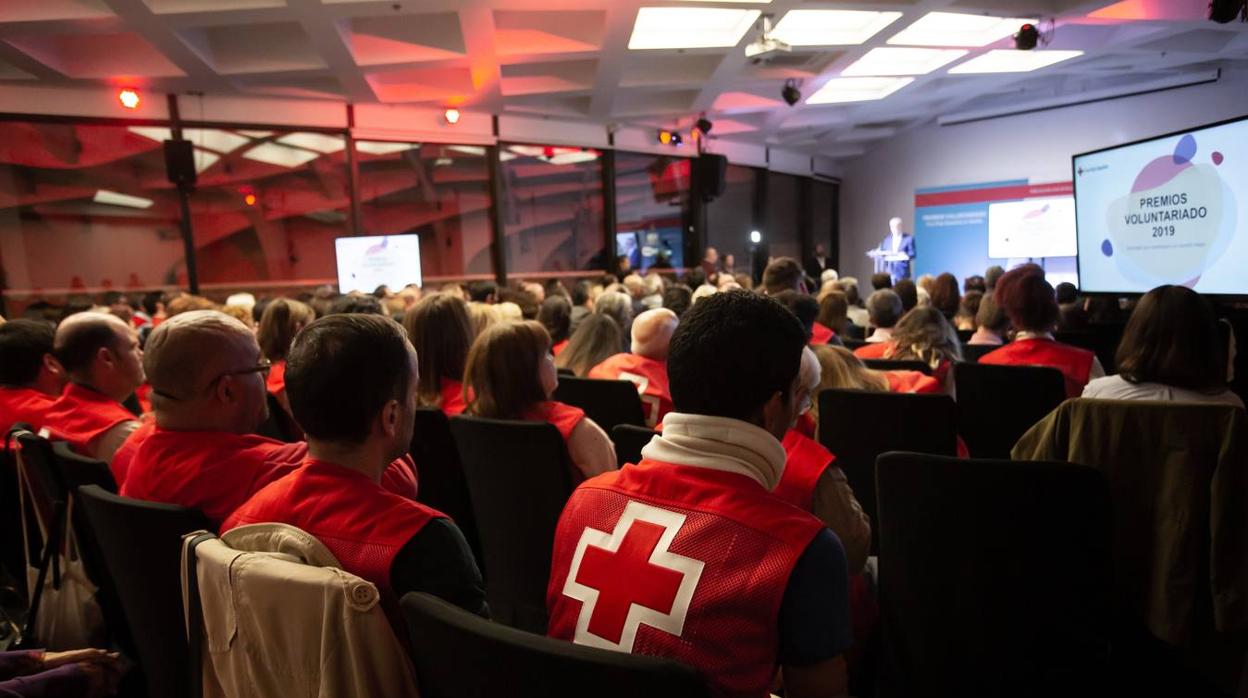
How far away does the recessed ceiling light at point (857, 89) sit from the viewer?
9102mm

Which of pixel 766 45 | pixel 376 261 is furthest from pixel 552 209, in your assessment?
pixel 766 45

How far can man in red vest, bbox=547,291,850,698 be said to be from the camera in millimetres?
985

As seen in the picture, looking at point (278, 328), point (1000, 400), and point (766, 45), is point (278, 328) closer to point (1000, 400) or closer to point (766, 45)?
point (1000, 400)

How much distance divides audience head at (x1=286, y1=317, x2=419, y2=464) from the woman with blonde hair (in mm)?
928

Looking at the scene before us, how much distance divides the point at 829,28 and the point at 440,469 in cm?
594

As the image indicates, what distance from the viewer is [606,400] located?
2811 mm

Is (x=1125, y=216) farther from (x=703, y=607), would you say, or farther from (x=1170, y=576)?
(x=703, y=607)

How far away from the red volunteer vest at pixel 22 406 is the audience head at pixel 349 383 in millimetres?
1665

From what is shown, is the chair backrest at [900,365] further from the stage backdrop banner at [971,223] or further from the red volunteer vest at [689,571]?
the stage backdrop banner at [971,223]

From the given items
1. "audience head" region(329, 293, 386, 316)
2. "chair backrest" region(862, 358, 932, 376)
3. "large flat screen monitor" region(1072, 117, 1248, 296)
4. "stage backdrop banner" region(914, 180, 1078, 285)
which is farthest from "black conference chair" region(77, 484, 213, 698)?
"stage backdrop banner" region(914, 180, 1078, 285)

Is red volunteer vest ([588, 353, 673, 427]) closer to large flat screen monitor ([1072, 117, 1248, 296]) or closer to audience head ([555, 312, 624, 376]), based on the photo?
audience head ([555, 312, 624, 376])

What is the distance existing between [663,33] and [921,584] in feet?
20.3

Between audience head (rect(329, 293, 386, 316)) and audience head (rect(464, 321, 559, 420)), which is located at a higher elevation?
audience head (rect(329, 293, 386, 316))

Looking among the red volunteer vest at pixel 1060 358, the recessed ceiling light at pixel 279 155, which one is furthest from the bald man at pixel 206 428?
the recessed ceiling light at pixel 279 155
